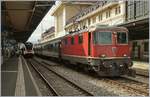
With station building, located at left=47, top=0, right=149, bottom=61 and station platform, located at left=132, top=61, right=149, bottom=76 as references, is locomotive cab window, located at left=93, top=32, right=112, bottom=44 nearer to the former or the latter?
station platform, located at left=132, top=61, right=149, bottom=76

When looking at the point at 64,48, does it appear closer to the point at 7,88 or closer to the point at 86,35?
the point at 86,35

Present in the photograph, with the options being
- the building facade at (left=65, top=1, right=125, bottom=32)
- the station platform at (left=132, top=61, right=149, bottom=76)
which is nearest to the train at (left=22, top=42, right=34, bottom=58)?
the building facade at (left=65, top=1, right=125, bottom=32)

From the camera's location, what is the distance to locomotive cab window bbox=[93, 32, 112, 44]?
20536 millimetres

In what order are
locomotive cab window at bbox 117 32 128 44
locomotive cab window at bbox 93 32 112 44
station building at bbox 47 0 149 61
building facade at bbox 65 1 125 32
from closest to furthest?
1. locomotive cab window at bbox 93 32 112 44
2. locomotive cab window at bbox 117 32 128 44
3. station building at bbox 47 0 149 61
4. building facade at bbox 65 1 125 32

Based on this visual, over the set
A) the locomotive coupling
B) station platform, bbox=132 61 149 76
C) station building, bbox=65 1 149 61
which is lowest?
station platform, bbox=132 61 149 76

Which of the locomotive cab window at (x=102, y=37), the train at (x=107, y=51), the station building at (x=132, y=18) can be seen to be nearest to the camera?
the train at (x=107, y=51)

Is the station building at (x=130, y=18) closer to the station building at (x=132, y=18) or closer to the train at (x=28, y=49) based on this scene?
the station building at (x=132, y=18)

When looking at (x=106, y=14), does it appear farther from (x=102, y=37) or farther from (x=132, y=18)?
(x=102, y=37)

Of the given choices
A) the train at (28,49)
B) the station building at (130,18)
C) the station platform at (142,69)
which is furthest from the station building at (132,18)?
the train at (28,49)

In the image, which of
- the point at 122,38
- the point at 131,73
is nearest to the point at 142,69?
the point at 122,38

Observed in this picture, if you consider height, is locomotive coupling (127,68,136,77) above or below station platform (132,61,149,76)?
above

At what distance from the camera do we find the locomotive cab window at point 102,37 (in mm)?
20536

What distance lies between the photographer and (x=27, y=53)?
58938 mm

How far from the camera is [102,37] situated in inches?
814
